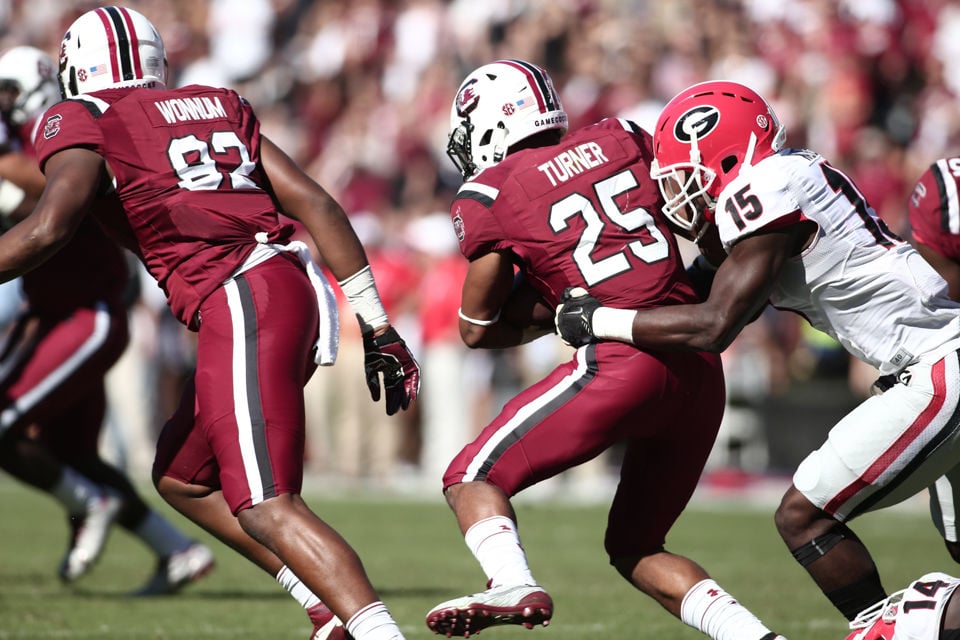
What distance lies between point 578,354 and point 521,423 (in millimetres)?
303

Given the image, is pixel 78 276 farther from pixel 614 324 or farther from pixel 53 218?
pixel 614 324

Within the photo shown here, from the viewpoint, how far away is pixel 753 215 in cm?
387

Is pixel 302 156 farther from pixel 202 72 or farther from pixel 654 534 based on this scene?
pixel 654 534

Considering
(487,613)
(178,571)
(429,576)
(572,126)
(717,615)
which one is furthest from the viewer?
(572,126)

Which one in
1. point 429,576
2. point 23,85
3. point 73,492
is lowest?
point 429,576

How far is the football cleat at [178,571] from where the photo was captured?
6.46 meters

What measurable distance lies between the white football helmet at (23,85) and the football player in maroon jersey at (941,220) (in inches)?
167

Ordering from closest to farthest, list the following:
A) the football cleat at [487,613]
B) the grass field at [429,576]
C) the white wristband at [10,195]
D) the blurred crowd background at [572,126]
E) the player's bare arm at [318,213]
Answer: the football cleat at [487,613] → the player's bare arm at [318,213] → the grass field at [429,576] → the white wristband at [10,195] → the blurred crowd background at [572,126]

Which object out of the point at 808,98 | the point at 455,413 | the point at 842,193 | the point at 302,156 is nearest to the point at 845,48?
the point at 808,98

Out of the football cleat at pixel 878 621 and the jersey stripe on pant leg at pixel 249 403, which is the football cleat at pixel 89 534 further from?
the football cleat at pixel 878 621

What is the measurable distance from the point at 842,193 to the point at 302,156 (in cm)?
1193

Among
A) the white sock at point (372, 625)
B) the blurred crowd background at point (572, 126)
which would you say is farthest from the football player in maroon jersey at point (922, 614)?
the blurred crowd background at point (572, 126)

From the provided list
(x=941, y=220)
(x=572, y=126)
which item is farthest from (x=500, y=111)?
(x=572, y=126)

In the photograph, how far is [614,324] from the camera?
4039mm
